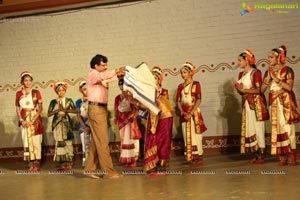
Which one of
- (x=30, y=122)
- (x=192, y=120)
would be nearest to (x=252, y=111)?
(x=192, y=120)

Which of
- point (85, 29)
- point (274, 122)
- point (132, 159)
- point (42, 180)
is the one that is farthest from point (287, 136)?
point (85, 29)

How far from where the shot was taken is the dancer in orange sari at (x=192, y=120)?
6.31m

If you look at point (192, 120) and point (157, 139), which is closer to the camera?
point (157, 139)

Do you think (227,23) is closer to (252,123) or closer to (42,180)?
(252,123)

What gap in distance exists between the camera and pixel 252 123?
6.03 m

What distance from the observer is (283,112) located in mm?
5637

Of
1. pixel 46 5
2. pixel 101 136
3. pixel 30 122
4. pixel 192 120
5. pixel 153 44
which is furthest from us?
pixel 46 5

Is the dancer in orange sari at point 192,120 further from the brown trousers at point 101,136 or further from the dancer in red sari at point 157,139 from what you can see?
the brown trousers at point 101,136

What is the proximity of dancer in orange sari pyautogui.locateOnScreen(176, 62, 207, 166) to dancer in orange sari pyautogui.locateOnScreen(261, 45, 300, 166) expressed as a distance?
1.07 m

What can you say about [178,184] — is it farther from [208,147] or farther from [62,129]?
[208,147]

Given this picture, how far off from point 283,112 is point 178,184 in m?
1.83

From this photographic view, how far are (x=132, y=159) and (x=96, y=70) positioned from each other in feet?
5.45

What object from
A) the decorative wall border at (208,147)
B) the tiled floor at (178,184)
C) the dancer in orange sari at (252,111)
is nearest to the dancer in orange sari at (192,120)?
the tiled floor at (178,184)

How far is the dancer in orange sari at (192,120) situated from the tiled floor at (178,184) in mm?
212
